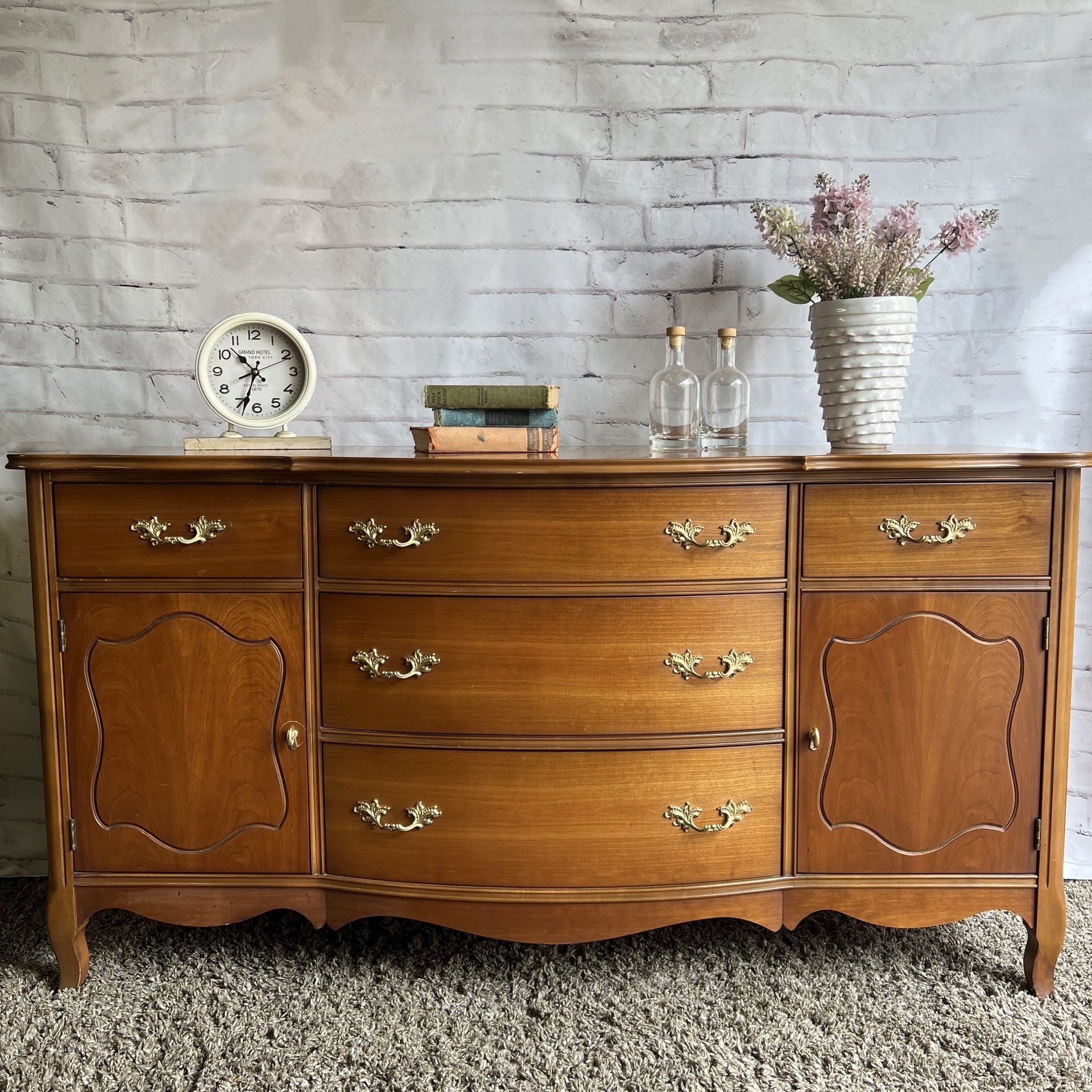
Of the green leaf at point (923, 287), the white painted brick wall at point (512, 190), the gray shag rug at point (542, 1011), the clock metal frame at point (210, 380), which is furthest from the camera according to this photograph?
the white painted brick wall at point (512, 190)

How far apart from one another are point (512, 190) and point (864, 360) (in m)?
0.87

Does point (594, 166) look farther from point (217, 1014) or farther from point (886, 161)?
point (217, 1014)

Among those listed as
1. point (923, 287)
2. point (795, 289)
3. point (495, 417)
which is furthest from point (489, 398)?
point (923, 287)

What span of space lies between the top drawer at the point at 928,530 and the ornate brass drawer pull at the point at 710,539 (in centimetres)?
11

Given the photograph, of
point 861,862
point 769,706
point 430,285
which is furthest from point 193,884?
point 430,285

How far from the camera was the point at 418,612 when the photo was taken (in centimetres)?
145

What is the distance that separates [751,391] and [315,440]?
101cm

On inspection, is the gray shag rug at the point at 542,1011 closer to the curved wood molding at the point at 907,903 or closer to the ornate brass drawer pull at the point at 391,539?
the curved wood molding at the point at 907,903

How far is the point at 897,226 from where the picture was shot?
5.43ft

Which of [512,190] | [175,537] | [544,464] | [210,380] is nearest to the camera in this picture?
[544,464]

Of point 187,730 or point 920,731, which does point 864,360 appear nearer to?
point 920,731

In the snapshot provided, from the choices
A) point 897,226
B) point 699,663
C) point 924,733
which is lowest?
point 924,733

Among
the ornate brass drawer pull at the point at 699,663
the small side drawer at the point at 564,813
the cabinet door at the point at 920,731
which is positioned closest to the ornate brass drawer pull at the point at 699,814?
the small side drawer at the point at 564,813

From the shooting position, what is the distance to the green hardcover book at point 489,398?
1540mm
